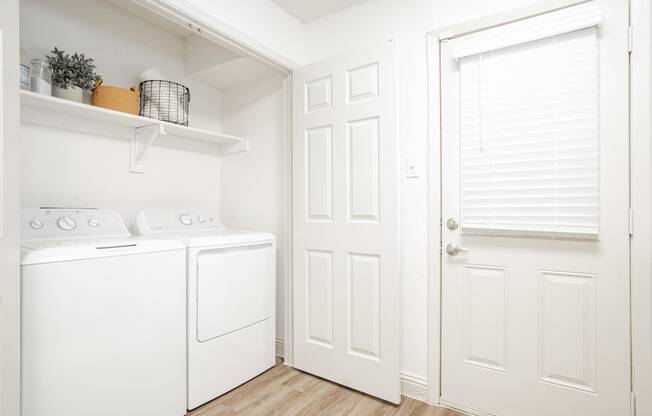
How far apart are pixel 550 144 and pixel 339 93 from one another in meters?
1.16

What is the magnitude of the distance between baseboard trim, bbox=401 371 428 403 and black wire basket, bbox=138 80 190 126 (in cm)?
212

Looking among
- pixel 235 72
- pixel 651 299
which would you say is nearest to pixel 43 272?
pixel 235 72

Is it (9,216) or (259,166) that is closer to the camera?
(9,216)

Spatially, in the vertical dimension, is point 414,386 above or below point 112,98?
below

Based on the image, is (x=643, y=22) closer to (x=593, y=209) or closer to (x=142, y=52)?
(x=593, y=209)

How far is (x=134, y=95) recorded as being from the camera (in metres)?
2.04

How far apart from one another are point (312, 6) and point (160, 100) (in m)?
1.14

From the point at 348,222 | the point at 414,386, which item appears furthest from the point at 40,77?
the point at 414,386

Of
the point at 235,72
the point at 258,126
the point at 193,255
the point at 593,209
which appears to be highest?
the point at 235,72

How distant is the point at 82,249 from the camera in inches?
56.4

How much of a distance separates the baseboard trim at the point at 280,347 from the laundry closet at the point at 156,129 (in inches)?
3.9

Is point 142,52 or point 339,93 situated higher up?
point 142,52

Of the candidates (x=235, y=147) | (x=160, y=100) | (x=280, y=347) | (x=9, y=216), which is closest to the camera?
(x=9, y=216)

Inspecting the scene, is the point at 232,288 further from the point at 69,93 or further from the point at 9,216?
the point at 69,93
